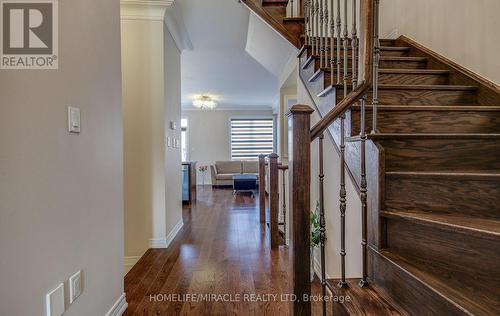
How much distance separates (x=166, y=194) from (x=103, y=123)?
1.61 meters

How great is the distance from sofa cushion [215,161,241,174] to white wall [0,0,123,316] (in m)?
7.21

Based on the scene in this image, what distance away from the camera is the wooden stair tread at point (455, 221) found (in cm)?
95

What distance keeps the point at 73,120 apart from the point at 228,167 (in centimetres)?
781

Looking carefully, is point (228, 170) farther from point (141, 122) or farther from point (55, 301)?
point (55, 301)

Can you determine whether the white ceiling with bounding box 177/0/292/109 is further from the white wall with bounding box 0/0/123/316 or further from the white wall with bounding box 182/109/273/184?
the white wall with bounding box 0/0/123/316

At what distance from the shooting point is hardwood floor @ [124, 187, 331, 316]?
73.0 inches

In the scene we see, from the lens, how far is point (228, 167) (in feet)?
29.7

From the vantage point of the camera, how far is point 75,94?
4.20 ft

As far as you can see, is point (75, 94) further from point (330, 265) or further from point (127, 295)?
point (330, 265)

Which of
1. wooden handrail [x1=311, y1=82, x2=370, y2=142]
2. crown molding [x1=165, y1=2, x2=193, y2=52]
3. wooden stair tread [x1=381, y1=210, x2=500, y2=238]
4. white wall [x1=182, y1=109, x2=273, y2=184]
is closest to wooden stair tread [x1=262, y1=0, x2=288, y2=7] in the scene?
crown molding [x1=165, y1=2, x2=193, y2=52]

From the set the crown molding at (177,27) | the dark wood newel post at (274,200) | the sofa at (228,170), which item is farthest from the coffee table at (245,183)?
the dark wood newel post at (274,200)

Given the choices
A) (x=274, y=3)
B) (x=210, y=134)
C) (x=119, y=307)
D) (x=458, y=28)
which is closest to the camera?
(x=119, y=307)

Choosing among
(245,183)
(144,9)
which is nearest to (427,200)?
(144,9)

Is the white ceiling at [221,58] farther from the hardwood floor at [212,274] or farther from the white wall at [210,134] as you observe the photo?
the hardwood floor at [212,274]
